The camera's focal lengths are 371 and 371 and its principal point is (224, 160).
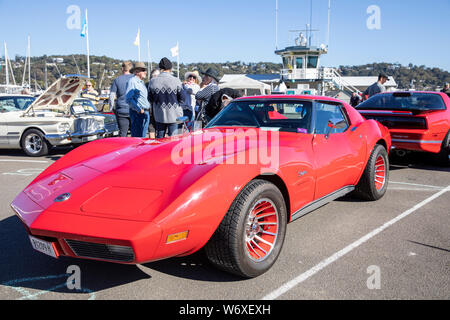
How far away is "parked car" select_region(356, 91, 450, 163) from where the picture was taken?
236 inches

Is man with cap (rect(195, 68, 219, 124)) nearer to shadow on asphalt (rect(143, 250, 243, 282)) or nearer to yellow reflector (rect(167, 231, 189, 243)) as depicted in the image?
shadow on asphalt (rect(143, 250, 243, 282))

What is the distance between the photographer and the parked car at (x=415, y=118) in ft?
19.7

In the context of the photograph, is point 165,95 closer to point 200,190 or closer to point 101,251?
point 200,190

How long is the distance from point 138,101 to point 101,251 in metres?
4.32

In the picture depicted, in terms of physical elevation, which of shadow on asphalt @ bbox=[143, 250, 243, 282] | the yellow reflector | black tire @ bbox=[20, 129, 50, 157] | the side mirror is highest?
the side mirror

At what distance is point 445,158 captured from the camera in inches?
260

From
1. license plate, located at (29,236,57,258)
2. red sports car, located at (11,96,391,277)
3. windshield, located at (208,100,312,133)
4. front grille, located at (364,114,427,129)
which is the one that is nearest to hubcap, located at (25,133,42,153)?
red sports car, located at (11,96,391,277)

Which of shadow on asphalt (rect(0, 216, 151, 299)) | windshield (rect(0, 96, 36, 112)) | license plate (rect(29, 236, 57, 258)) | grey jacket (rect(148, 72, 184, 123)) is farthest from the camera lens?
windshield (rect(0, 96, 36, 112))

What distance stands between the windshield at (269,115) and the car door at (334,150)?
129mm

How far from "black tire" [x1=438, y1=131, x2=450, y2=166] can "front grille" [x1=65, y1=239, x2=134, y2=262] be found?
610cm

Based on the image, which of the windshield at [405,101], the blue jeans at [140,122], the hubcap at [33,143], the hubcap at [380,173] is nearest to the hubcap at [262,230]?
the hubcap at [380,173]
